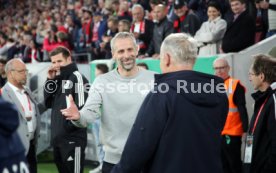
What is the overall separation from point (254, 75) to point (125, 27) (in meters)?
5.88

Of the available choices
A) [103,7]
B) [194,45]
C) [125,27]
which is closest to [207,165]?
[194,45]

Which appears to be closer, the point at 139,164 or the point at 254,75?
the point at 139,164

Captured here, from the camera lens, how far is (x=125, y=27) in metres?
10.4

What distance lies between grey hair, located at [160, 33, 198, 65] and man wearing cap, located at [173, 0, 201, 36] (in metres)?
6.34

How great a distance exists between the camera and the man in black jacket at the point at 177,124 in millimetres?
3098

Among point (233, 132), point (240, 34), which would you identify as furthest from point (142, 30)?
point (233, 132)

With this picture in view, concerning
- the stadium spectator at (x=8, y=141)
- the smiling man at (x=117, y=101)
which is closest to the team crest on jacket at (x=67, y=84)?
the smiling man at (x=117, y=101)

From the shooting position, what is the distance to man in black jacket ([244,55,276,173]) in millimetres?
4329

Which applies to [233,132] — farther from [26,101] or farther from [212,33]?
[26,101]

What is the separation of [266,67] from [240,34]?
3.66 meters

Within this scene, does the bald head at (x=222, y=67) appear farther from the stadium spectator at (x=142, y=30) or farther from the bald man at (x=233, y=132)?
the stadium spectator at (x=142, y=30)

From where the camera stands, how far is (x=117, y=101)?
4.57 metres

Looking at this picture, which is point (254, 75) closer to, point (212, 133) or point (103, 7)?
point (212, 133)

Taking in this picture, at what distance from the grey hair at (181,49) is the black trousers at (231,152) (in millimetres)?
4107
